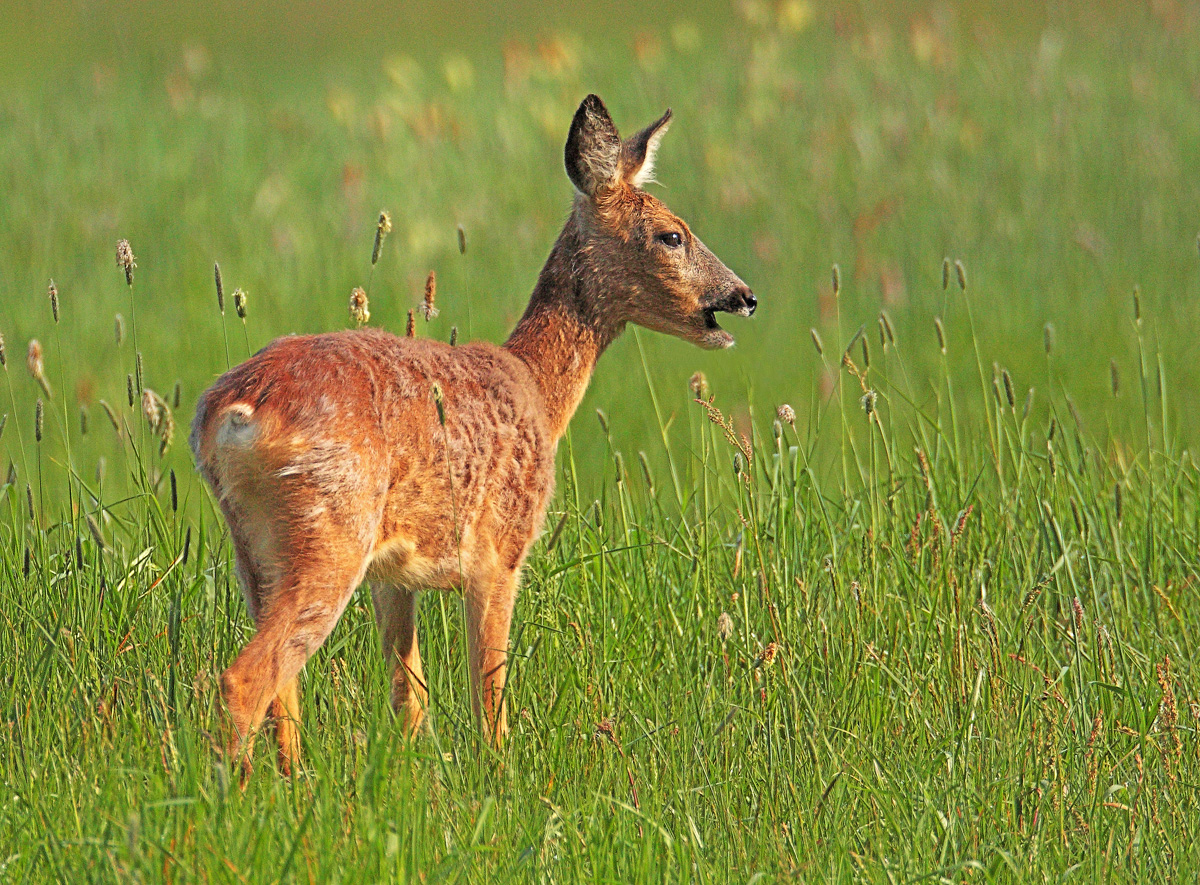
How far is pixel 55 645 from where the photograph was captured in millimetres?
4258

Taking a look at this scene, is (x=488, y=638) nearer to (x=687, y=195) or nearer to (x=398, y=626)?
(x=398, y=626)

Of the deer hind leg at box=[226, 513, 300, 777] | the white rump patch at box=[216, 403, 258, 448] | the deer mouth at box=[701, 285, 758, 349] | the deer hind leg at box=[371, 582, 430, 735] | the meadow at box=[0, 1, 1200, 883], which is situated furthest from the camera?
the deer mouth at box=[701, 285, 758, 349]

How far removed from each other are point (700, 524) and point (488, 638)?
0.93 m

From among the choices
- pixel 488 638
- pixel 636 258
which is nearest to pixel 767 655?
pixel 488 638

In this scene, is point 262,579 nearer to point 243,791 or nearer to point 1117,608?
point 243,791

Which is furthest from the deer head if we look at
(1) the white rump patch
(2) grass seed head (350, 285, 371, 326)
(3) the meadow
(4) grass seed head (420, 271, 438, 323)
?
(1) the white rump patch

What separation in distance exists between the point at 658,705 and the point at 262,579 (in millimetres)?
1233

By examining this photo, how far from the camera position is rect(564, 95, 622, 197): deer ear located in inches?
207

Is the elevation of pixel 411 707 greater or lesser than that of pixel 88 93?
lesser

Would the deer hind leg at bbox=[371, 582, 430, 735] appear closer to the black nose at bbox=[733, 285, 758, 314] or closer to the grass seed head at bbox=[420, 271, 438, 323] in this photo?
the grass seed head at bbox=[420, 271, 438, 323]

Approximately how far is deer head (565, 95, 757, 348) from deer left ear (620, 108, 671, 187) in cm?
4

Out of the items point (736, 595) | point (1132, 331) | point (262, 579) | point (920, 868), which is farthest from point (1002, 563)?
point (1132, 331)

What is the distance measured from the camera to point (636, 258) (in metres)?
5.28

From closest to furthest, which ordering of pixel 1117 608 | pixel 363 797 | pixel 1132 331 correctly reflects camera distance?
pixel 363 797 < pixel 1117 608 < pixel 1132 331
